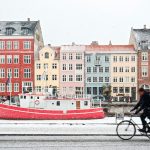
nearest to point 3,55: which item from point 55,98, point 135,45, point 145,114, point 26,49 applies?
point 26,49

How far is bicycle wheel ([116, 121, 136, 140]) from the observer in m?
15.0

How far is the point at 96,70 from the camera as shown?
8300 cm

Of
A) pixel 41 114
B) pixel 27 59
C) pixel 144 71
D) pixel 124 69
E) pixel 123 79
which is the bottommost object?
pixel 41 114

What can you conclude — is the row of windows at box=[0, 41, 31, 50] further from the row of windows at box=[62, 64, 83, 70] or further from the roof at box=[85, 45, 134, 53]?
the roof at box=[85, 45, 134, 53]

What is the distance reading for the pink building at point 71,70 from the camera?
82.3 meters

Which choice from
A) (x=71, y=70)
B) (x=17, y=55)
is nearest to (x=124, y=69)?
(x=71, y=70)

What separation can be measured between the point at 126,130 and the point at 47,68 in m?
67.0

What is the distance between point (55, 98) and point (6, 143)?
105 feet

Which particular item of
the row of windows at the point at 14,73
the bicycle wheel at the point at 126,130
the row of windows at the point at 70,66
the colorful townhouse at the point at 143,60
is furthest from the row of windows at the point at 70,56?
the bicycle wheel at the point at 126,130

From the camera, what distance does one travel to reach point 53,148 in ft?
40.5

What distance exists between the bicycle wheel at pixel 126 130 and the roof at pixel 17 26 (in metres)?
67.5

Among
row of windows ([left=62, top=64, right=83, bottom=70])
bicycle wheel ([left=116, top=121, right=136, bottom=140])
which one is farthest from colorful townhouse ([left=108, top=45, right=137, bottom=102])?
bicycle wheel ([left=116, top=121, right=136, bottom=140])

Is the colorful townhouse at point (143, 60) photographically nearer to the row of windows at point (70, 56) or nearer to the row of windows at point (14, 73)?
the row of windows at point (70, 56)

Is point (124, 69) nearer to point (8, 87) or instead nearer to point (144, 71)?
point (144, 71)
